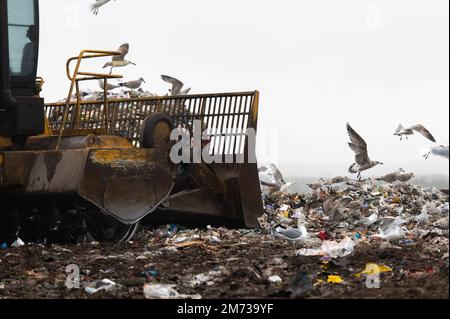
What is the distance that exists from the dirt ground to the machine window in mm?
1594

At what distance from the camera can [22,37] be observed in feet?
26.9

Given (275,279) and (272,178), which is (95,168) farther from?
(272,178)

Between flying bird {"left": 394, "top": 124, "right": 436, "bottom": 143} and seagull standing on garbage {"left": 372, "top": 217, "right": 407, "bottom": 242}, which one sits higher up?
flying bird {"left": 394, "top": 124, "right": 436, "bottom": 143}

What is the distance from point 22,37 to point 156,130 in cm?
149

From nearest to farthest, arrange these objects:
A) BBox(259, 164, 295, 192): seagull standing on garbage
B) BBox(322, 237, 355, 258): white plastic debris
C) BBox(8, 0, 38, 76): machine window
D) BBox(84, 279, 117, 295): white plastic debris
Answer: BBox(84, 279, 117, 295): white plastic debris < BBox(322, 237, 355, 258): white plastic debris < BBox(8, 0, 38, 76): machine window < BBox(259, 164, 295, 192): seagull standing on garbage

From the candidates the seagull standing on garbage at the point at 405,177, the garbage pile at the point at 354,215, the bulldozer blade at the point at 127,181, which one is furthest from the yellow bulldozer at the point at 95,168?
the seagull standing on garbage at the point at 405,177

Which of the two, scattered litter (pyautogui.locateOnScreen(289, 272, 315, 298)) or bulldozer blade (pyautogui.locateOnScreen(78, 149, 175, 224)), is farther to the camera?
bulldozer blade (pyautogui.locateOnScreen(78, 149, 175, 224))

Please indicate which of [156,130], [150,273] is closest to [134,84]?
[156,130]

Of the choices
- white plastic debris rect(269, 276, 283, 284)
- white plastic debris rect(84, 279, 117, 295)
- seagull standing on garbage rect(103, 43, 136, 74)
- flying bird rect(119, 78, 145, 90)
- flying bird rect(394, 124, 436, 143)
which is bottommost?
white plastic debris rect(84, 279, 117, 295)

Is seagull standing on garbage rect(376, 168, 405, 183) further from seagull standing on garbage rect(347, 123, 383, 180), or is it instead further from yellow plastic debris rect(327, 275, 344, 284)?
yellow plastic debris rect(327, 275, 344, 284)

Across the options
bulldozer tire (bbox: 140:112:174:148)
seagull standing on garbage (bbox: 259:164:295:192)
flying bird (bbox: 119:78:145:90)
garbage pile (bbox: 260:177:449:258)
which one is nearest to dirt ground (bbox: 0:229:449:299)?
garbage pile (bbox: 260:177:449:258)

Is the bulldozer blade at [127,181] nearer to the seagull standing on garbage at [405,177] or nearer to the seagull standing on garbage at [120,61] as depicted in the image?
the seagull standing on garbage at [120,61]

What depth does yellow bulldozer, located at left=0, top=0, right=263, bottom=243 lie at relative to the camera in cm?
796

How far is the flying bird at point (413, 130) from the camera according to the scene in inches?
424
